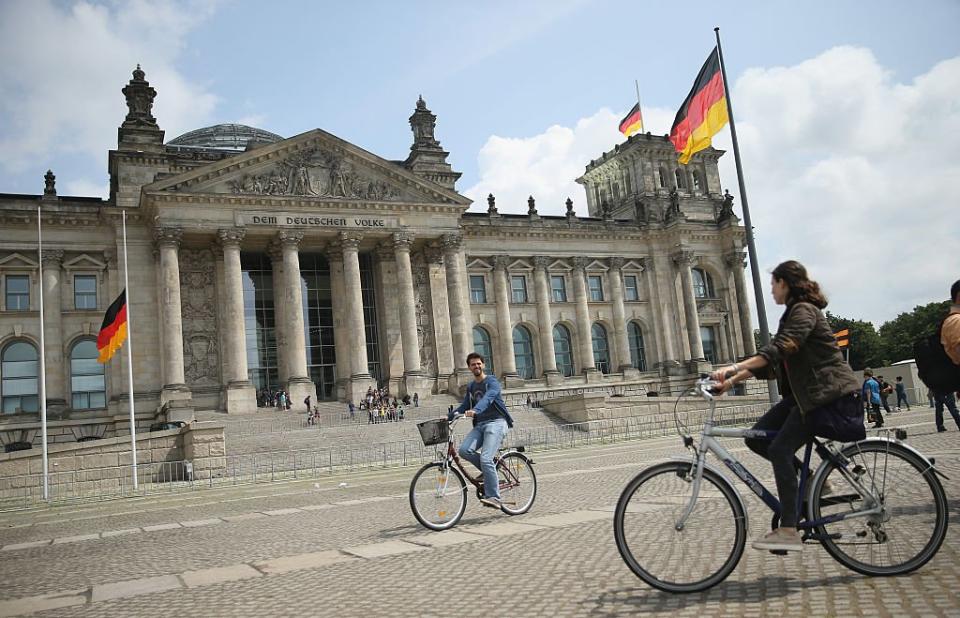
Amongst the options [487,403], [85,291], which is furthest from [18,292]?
[487,403]

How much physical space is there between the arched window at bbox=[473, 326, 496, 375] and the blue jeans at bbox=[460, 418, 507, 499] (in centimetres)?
4576

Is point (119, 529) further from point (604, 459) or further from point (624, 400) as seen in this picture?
point (624, 400)

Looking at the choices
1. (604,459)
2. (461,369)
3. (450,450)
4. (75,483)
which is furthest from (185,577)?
(461,369)

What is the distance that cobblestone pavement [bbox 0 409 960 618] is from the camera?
550 cm

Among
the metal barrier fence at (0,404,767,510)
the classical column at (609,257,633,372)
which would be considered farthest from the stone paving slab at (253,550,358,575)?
the classical column at (609,257,633,372)

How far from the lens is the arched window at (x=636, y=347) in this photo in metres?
62.5

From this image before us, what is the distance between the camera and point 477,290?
57.5 meters

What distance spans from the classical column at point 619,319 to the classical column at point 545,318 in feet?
18.0

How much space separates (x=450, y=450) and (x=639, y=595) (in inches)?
194

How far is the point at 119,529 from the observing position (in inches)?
523

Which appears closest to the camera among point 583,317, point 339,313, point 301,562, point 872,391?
point 301,562

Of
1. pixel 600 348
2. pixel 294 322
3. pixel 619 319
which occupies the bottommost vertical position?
pixel 600 348

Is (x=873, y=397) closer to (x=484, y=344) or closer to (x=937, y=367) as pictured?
(x=937, y=367)

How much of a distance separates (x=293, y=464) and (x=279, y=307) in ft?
64.5
